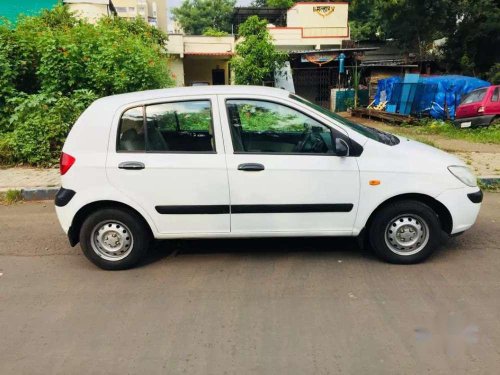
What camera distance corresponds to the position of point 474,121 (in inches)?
560

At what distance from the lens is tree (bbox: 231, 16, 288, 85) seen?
58.9ft

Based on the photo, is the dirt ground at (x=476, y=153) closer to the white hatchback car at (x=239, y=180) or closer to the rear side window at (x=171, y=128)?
the white hatchback car at (x=239, y=180)

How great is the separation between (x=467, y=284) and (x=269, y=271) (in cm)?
169

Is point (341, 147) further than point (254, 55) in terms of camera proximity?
No

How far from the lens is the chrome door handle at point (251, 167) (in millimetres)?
4230

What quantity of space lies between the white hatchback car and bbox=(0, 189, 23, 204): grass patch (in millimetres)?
3304

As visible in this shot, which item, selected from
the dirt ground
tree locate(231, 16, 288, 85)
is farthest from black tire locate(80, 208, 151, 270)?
tree locate(231, 16, 288, 85)

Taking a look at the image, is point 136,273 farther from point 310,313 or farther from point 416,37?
point 416,37

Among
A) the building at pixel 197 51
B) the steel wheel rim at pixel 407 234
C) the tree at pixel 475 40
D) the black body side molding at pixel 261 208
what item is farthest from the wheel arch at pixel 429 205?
the tree at pixel 475 40

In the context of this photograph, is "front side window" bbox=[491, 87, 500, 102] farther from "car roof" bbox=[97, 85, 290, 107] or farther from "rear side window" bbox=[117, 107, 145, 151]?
"rear side window" bbox=[117, 107, 145, 151]

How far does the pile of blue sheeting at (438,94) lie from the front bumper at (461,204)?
13747 mm

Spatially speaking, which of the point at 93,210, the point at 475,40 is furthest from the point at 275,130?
the point at 475,40

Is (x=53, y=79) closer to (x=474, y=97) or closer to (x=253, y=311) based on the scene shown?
(x=253, y=311)

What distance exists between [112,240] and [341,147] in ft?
7.44
